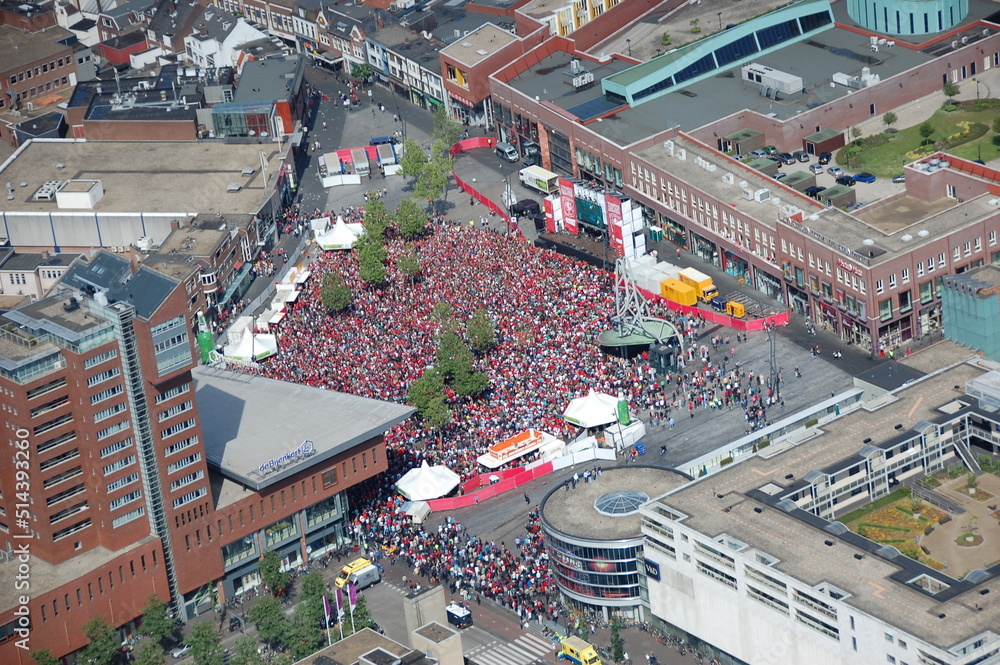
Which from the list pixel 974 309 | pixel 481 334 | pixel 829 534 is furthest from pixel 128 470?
pixel 974 309

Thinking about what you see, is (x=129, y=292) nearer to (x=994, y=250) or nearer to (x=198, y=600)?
(x=198, y=600)

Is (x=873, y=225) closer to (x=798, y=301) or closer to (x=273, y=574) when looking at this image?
(x=798, y=301)

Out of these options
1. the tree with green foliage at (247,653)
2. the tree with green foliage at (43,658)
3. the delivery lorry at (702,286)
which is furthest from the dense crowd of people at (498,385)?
the tree with green foliage at (43,658)

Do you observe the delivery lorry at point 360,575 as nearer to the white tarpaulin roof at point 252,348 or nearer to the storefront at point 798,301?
the white tarpaulin roof at point 252,348

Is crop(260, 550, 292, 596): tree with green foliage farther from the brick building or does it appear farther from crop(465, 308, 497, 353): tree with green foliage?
crop(465, 308, 497, 353): tree with green foliage

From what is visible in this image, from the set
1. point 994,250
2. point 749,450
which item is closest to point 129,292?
point 749,450

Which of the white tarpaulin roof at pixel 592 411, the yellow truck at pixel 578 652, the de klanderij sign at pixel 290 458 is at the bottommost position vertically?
the yellow truck at pixel 578 652
